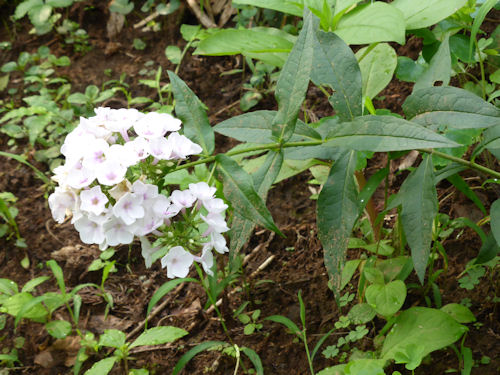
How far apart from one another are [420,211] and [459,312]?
59 centimetres

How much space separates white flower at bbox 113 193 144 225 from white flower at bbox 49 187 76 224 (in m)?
0.15

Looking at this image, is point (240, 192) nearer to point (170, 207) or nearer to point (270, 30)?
point (170, 207)

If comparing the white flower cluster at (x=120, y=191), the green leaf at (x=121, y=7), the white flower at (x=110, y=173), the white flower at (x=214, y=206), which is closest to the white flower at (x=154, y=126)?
the white flower cluster at (x=120, y=191)

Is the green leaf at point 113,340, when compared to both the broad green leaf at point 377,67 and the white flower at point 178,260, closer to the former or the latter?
the white flower at point 178,260

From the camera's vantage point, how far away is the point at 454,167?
1.88 metres

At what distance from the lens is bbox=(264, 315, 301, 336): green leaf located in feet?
7.16

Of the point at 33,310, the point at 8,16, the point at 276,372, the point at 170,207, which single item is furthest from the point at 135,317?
the point at 8,16

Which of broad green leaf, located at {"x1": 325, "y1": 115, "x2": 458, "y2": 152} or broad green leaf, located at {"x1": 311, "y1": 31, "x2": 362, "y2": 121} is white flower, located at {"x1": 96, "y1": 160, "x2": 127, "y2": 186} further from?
broad green leaf, located at {"x1": 311, "y1": 31, "x2": 362, "y2": 121}

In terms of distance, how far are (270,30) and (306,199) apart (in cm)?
94

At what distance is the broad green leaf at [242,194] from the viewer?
146 cm

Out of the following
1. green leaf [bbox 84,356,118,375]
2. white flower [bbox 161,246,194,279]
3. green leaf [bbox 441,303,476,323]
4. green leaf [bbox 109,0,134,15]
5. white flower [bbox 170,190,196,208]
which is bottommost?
green leaf [bbox 84,356,118,375]

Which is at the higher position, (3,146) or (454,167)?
(454,167)

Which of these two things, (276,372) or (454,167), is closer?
(454,167)

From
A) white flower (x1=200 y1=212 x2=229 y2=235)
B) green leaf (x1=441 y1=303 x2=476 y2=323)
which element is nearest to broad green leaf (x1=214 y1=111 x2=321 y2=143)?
white flower (x1=200 y1=212 x2=229 y2=235)
